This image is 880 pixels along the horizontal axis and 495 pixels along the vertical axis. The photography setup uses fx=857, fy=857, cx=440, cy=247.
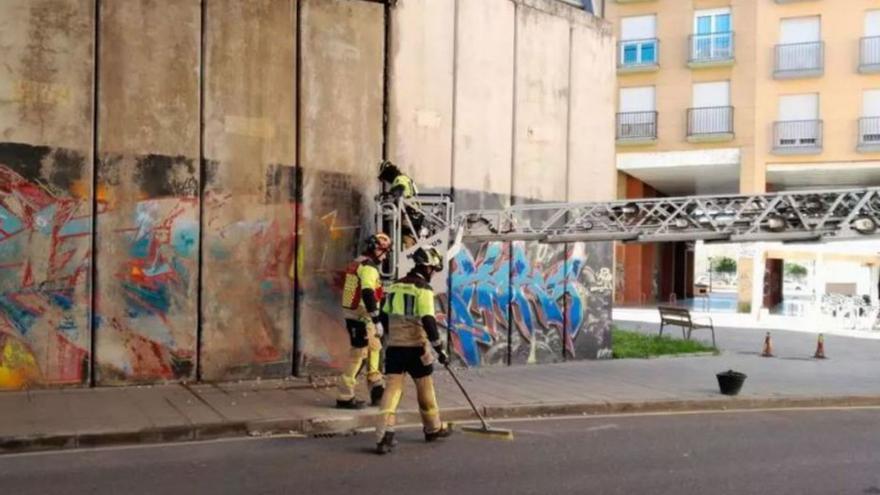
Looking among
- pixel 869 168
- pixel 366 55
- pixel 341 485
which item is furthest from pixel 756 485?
pixel 869 168

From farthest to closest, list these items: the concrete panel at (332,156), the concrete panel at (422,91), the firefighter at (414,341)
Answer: the concrete panel at (422,91)
the concrete panel at (332,156)
the firefighter at (414,341)

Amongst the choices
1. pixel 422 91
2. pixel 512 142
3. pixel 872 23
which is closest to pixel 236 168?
pixel 422 91

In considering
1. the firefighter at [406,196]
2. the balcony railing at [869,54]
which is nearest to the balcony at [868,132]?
the balcony railing at [869,54]

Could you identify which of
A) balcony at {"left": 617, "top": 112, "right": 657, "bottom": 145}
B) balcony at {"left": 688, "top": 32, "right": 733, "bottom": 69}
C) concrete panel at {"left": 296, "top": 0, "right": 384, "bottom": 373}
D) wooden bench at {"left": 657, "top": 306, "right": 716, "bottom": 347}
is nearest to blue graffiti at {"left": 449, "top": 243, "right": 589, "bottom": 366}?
concrete panel at {"left": 296, "top": 0, "right": 384, "bottom": 373}

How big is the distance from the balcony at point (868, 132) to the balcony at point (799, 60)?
260 cm

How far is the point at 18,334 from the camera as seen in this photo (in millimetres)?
9766

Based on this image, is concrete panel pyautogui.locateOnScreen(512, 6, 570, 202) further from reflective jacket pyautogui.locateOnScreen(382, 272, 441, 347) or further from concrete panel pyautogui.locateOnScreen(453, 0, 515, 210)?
reflective jacket pyautogui.locateOnScreen(382, 272, 441, 347)

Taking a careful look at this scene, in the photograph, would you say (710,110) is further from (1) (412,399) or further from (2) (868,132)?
(1) (412,399)

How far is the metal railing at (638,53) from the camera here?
37.0 metres

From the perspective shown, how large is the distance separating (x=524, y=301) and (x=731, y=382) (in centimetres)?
364

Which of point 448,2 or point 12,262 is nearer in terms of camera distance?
point 12,262

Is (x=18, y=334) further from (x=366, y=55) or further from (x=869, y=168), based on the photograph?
(x=869, y=168)

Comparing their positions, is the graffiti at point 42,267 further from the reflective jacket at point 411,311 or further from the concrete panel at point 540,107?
the concrete panel at point 540,107

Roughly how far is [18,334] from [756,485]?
7.94m
